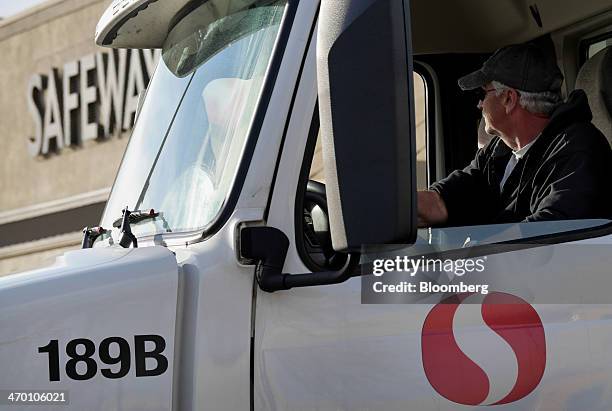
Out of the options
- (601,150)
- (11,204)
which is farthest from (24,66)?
(601,150)

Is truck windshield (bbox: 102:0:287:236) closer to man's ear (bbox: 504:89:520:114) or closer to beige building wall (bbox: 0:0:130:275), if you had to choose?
man's ear (bbox: 504:89:520:114)

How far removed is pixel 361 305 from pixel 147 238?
65 centimetres

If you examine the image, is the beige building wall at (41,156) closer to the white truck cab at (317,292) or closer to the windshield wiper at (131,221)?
the windshield wiper at (131,221)

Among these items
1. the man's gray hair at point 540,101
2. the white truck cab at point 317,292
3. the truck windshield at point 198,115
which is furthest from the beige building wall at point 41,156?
the white truck cab at point 317,292

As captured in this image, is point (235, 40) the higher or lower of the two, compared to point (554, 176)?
higher

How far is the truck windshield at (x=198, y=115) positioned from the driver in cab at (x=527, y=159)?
0.59 m

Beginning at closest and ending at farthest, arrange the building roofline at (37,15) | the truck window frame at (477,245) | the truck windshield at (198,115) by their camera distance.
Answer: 1. the truck window frame at (477,245)
2. the truck windshield at (198,115)
3. the building roofline at (37,15)

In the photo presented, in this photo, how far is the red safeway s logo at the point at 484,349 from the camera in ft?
8.39

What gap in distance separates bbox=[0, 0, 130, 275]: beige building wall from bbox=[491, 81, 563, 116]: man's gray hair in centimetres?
1865

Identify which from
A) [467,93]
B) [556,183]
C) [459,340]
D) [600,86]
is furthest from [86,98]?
[459,340]

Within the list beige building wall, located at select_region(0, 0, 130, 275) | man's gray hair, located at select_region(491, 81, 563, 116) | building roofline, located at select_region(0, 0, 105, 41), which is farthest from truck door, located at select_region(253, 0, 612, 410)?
building roofline, located at select_region(0, 0, 105, 41)

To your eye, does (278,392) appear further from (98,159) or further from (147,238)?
(98,159)

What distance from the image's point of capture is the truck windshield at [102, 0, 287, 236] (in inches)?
112

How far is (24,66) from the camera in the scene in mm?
24672
